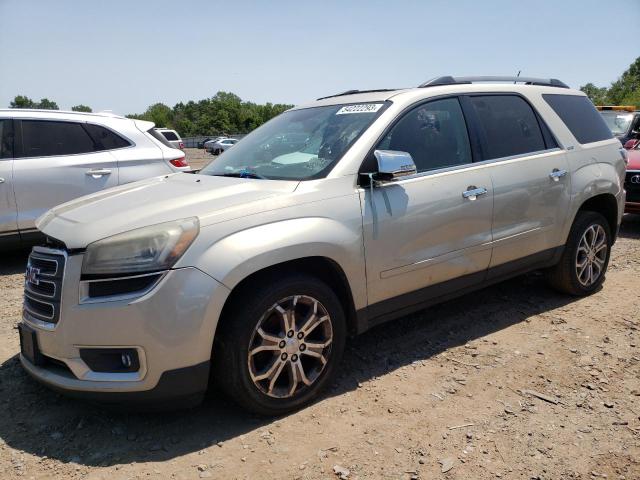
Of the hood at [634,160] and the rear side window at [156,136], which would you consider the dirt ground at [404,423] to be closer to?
the rear side window at [156,136]

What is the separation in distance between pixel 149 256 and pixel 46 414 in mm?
1245

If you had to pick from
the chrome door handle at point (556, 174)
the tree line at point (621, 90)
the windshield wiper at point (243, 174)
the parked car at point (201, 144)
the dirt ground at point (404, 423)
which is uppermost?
the tree line at point (621, 90)

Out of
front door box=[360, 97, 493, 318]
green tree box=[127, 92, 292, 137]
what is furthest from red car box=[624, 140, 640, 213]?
green tree box=[127, 92, 292, 137]

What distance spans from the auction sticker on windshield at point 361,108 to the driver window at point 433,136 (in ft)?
0.62

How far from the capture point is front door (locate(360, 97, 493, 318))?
128 inches

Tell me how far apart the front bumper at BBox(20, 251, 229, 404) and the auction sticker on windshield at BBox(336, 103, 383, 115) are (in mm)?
1640

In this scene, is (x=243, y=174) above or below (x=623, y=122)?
below

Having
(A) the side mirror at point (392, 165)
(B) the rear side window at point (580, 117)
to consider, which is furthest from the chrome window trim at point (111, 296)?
(B) the rear side window at point (580, 117)

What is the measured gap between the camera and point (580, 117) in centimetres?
470

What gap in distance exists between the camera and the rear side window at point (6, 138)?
5.80 m

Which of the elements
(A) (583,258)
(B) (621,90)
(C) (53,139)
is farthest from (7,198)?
(B) (621,90)

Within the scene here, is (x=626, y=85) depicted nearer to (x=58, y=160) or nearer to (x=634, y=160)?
(x=634, y=160)

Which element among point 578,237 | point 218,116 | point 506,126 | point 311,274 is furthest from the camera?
point 218,116

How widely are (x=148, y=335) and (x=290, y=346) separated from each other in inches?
30.0
